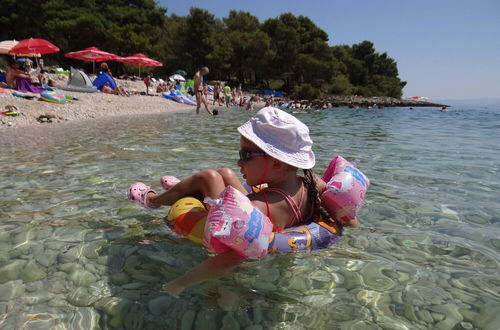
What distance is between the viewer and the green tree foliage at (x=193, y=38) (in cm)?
3697

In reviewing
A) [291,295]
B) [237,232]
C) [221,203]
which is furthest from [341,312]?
[221,203]

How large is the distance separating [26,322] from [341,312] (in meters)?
1.59

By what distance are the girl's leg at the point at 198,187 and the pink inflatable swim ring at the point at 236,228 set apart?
686 millimetres

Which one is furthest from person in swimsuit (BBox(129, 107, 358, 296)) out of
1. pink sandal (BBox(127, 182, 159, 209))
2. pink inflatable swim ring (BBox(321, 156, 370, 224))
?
pink sandal (BBox(127, 182, 159, 209))

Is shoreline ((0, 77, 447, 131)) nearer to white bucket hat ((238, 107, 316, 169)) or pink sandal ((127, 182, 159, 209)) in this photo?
pink sandal ((127, 182, 159, 209))

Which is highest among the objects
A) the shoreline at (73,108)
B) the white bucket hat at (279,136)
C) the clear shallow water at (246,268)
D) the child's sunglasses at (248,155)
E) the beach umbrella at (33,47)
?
the beach umbrella at (33,47)

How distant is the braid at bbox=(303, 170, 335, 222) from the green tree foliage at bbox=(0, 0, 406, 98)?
37915 millimetres

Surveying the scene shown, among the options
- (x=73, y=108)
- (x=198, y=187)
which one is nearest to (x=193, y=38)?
(x=73, y=108)

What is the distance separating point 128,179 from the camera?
456 centimetres

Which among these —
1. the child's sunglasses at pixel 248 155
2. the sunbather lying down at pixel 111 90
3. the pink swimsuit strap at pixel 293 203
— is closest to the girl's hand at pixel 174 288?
the pink swimsuit strap at pixel 293 203

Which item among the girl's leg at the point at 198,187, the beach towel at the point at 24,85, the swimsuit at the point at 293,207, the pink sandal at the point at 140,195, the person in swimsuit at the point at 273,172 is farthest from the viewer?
the beach towel at the point at 24,85

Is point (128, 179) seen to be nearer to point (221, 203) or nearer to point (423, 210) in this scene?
point (221, 203)

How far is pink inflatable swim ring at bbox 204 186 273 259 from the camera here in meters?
1.97

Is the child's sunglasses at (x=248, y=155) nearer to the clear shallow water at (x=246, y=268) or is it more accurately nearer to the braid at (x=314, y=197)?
the braid at (x=314, y=197)
